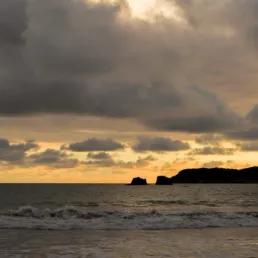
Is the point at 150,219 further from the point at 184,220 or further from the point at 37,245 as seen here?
the point at 37,245

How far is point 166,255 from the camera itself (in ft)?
58.4

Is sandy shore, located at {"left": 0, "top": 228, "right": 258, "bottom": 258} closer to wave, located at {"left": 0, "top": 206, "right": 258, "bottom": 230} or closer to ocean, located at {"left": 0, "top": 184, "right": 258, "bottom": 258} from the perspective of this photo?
ocean, located at {"left": 0, "top": 184, "right": 258, "bottom": 258}

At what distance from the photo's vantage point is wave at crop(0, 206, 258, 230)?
2895 cm

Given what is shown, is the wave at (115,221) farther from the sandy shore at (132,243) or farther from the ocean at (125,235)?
the sandy shore at (132,243)

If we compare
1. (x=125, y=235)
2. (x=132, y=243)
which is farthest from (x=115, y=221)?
(x=132, y=243)

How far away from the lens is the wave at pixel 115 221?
29.0 metres

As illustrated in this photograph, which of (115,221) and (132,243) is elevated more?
(115,221)

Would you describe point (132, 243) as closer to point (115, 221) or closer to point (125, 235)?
point (125, 235)

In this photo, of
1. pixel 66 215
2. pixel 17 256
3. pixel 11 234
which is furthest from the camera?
pixel 66 215

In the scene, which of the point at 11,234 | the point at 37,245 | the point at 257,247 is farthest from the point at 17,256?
the point at 257,247

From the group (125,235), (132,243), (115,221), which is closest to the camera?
(132,243)

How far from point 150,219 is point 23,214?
463 inches

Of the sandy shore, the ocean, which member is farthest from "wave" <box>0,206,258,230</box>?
the sandy shore

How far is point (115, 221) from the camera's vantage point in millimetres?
31547
